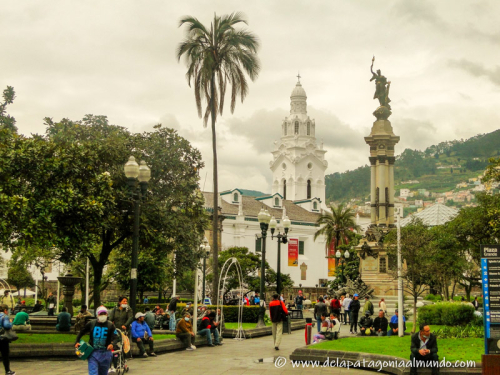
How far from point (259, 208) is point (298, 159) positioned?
50.1ft

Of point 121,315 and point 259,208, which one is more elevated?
point 259,208

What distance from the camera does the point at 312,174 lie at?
293ft

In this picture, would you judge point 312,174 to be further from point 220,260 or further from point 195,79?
point 195,79

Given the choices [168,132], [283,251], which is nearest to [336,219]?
[283,251]

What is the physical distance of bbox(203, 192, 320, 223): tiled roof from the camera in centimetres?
7069

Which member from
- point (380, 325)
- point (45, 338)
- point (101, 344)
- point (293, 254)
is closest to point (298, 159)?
point (293, 254)

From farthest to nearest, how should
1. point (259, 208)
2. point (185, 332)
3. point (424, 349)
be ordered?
1. point (259, 208)
2. point (185, 332)
3. point (424, 349)

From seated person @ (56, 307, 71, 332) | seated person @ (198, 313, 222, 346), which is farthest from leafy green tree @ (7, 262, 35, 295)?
seated person @ (198, 313, 222, 346)

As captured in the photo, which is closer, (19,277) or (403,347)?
(403,347)

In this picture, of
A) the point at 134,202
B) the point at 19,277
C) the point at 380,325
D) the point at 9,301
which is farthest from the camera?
the point at 19,277

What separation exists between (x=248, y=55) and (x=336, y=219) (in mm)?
24506

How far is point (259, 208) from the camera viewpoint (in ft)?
245

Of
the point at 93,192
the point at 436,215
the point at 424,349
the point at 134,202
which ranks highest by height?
the point at 436,215

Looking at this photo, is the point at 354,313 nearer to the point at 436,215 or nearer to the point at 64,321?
the point at 64,321
